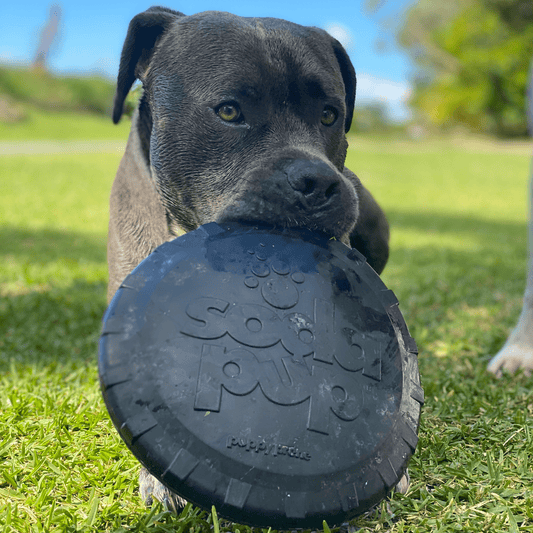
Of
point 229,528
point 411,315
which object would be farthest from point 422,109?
point 229,528

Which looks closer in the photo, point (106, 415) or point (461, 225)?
point (106, 415)

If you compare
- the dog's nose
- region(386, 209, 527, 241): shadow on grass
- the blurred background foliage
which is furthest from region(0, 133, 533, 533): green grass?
the blurred background foliage

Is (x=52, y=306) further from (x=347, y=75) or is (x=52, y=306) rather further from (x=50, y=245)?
(x=347, y=75)

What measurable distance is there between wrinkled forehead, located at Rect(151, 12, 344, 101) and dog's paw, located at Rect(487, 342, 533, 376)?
6.03ft

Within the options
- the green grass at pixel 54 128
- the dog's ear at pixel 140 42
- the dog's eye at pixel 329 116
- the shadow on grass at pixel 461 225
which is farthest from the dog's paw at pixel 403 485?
the green grass at pixel 54 128

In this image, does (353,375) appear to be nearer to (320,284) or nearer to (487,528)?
(320,284)

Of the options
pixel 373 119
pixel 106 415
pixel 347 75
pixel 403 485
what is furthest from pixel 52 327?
pixel 373 119

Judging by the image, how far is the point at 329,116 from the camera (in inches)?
92.6

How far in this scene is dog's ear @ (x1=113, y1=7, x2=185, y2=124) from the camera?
7.73 feet

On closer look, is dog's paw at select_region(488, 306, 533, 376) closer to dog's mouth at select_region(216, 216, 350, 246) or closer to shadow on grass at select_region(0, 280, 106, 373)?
dog's mouth at select_region(216, 216, 350, 246)

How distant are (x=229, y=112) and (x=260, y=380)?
3.60 feet

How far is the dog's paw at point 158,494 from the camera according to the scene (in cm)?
177

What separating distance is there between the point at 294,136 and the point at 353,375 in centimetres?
99

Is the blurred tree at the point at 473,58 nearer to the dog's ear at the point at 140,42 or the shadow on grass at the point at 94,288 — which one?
the shadow on grass at the point at 94,288
